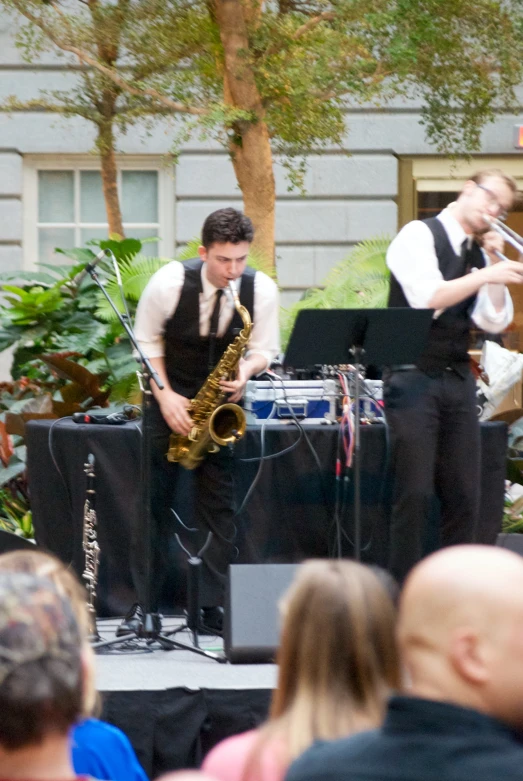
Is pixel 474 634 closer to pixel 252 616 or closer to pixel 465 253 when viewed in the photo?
pixel 252 616

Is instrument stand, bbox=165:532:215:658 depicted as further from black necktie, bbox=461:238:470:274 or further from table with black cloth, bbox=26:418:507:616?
black necktie, bbox=461:238:470:274

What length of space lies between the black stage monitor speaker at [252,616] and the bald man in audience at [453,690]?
2.64m

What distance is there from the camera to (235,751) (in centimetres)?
204

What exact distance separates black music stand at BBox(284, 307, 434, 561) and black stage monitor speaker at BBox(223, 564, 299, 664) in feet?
1.49

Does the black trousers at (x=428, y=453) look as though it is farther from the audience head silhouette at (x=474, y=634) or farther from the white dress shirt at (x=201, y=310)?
the audience head silhouette at (x=474, y=634)

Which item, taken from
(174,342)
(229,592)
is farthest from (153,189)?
(229,592)

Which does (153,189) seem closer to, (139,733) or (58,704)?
(139,733)

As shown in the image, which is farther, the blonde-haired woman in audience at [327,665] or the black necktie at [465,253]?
the black necktie at [465,253]

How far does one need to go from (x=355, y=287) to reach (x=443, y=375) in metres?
3.95

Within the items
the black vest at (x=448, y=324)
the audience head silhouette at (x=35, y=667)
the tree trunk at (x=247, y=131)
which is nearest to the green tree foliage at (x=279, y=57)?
the tree trunk at (x=247, y=131)

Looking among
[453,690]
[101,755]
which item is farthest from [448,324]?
[453,690]

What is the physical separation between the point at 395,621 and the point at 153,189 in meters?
9.55

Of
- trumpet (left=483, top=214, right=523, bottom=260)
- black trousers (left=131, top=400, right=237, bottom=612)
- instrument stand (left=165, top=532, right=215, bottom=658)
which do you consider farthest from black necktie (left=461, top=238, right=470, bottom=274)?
instrument stand (left=165, top=532, right=215, bottom=658)

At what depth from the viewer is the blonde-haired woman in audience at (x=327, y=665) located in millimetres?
1870
